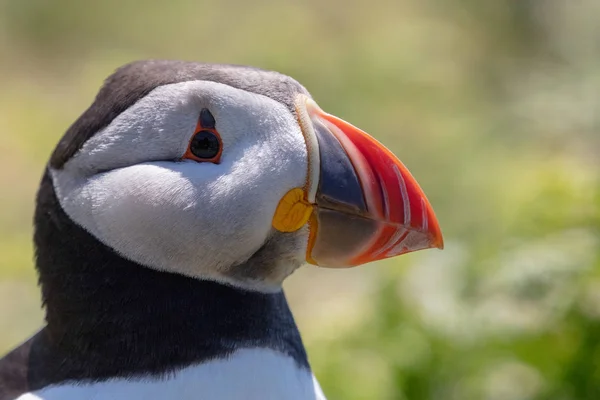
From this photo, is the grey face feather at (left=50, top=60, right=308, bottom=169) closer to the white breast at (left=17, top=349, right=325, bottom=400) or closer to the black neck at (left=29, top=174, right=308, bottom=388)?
the black neck at (left=29, top=174, right=308, bottom=388)

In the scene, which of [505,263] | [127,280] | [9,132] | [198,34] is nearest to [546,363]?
[505,263]

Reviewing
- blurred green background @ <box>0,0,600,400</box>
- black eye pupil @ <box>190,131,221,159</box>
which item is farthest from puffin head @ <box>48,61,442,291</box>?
blurred green background @ <box>0,0,600,400</box>

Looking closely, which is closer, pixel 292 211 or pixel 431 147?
pixel 292 211

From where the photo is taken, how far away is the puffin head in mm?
1872

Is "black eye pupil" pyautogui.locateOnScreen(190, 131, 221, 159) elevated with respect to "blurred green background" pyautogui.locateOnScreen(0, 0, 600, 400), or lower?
elevated

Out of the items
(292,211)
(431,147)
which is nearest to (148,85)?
(292,211)

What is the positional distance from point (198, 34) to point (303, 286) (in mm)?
3053

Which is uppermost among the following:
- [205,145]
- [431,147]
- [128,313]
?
[205,145]

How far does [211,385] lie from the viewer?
1.89 metres

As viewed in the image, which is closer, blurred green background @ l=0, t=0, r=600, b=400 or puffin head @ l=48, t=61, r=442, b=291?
puffin head @ l=48, t=61, r=442, b=291

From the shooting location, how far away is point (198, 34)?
7.27 metres

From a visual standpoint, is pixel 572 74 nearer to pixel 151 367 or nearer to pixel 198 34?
pixel 198 34

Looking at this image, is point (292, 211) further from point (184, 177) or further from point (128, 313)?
point (128, 313)

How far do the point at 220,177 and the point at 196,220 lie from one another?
103 mm
